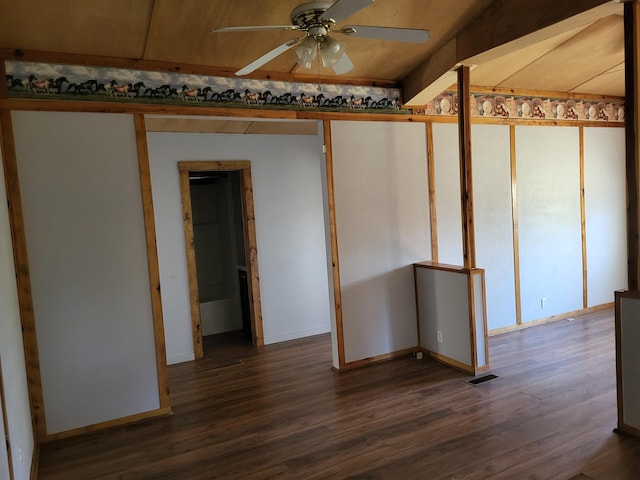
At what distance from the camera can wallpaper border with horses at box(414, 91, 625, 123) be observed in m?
4.63

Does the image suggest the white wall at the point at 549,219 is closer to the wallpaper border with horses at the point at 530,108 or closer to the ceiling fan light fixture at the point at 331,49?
the wallpaper border with horses at the point at 530,108

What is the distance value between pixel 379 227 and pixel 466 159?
1025 mm

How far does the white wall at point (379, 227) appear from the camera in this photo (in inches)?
164

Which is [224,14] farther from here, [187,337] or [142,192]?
[187,337]

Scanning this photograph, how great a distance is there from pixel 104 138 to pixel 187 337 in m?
2.44

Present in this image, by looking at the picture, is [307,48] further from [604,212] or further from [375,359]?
[604,212]

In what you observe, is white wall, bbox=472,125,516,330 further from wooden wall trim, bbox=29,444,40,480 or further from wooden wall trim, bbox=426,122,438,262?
wooden wall trim, bbox=29,444,40,480

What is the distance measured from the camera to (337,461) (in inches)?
105

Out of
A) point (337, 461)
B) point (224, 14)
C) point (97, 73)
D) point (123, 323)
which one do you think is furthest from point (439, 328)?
point (97, 73)

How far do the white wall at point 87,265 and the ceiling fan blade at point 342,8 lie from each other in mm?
1942

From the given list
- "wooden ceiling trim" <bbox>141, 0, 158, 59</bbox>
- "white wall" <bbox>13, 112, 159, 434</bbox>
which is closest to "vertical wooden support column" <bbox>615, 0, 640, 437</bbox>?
"wooden ceiling trim" <bbox>141, 0, 158, 59</bbox>

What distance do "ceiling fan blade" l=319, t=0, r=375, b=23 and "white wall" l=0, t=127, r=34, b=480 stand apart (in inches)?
86.8

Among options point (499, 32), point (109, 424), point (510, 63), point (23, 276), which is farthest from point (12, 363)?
point (510, 63)

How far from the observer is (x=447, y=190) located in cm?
470
